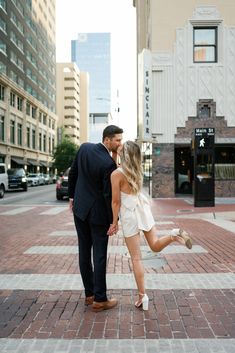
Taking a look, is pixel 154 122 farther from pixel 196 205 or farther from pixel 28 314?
pixel 28 314

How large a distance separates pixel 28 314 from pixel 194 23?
19.9m

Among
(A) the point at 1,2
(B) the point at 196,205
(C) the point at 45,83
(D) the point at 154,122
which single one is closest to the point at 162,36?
(D) the point at 154,122

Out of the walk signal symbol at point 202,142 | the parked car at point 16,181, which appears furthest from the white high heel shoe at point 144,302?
the parked car at point 16,181

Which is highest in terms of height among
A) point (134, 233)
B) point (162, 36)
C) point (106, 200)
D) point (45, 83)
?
point (45, 83)

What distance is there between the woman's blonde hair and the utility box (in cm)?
1257

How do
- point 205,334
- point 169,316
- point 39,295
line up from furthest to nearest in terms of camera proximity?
point 39,295
point 169,316
point 205,334

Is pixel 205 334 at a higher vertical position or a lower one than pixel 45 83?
lower

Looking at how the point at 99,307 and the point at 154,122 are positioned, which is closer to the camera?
the point at 99,307

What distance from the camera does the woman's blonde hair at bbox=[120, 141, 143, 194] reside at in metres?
4.05

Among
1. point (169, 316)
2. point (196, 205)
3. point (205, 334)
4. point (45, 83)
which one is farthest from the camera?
point (45, 83)

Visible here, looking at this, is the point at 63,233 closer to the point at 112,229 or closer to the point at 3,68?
the point at 112,229

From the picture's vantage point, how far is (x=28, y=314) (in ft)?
A: 13.5

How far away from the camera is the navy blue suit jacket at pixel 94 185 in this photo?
4.15 metres

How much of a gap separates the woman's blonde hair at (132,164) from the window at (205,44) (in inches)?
728
